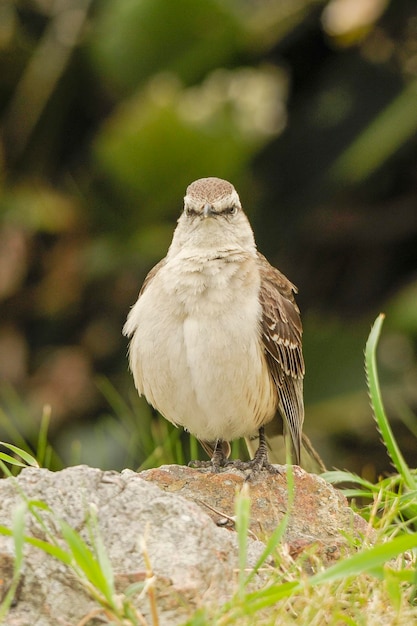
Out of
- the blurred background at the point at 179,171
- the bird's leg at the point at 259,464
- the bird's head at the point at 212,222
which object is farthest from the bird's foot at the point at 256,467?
the blurred background at the point at 179,171

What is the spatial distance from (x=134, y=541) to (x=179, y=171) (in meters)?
5.98

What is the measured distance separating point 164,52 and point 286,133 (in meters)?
1.55

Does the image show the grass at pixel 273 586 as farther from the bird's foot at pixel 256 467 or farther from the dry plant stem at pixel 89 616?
the bird's foot at pixel 256 467

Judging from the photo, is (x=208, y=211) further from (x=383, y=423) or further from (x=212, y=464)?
(x=383, y=423)

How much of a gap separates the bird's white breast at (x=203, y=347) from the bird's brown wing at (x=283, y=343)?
0.09 metres

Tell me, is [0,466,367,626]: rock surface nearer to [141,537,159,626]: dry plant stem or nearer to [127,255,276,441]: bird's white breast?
[141,537,159,626]: dry plant stem

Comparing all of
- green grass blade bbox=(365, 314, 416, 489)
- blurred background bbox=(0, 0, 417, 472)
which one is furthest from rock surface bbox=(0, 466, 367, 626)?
blurred background bbox=(0, 0, 417, 472)

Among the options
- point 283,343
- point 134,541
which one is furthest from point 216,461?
point 134,541

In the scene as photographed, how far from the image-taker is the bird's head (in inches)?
217

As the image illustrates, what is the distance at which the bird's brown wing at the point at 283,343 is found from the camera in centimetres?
541

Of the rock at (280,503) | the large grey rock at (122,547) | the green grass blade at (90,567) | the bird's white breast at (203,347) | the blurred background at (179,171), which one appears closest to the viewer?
the green grass blade at (90,567)

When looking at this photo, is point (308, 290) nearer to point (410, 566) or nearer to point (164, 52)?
point (164, 52)

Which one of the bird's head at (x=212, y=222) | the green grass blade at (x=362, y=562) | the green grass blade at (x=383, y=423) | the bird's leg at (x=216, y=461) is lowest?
the bird's leg at (x=216, y=461)

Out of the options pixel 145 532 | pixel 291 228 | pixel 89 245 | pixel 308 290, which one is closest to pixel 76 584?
pixel 145 532
